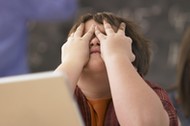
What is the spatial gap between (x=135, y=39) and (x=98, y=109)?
0.12 m

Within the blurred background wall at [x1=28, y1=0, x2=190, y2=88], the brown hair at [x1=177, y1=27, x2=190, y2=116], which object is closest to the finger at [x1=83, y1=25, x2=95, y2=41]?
the brown hair at [x1=177, y1=27, x2=190, y2=116]

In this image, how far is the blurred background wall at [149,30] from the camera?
2408 mm

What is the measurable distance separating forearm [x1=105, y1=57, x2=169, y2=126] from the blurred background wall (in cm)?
179

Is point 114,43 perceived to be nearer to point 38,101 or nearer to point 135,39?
point 135,39

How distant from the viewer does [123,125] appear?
598mm

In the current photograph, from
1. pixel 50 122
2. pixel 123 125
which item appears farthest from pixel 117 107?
pixel 50 122

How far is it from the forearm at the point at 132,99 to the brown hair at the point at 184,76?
0.62 meters

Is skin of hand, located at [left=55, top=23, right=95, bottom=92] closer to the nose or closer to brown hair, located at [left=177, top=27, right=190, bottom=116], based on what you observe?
the nose

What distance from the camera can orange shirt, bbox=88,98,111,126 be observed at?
66 cm

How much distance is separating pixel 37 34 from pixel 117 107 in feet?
6.14

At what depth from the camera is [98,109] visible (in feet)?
2.19

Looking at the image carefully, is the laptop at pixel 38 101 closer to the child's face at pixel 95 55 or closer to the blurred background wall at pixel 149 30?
the child's face at pixel 95 55

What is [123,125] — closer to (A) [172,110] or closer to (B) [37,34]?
(A) [172,110]

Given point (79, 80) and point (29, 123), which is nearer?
point (29, 123)
